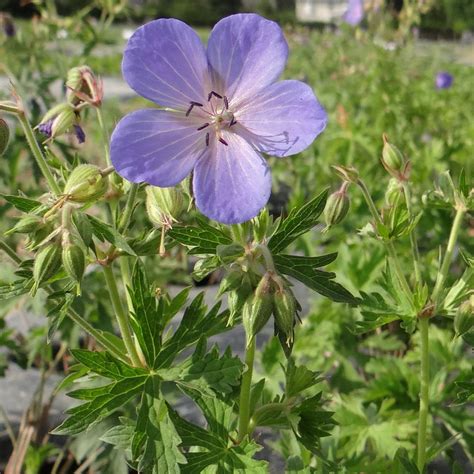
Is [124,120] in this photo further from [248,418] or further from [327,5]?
[327,5]

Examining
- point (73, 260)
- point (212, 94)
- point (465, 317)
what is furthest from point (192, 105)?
point (465, 317)

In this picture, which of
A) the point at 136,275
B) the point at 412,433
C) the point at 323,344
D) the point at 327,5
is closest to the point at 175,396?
the point at 323,344

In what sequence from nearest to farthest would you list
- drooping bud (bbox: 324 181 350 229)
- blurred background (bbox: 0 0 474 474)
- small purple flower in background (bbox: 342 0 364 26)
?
drooping bud (bbox: 324 181 350 229) → blurred background (bbox: 0 0 474 474) → small purple flower in background (bbox: 342 0 364 26)

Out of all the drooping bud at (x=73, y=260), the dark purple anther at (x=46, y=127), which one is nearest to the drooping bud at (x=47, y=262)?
the drooping bud at (x=73, y=260)

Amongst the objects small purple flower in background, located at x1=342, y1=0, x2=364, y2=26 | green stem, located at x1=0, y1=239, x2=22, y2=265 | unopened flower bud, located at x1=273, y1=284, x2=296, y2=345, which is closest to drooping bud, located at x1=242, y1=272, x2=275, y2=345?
unopened flower bud, located at x1=273, y1=284, x2=296, y2=345

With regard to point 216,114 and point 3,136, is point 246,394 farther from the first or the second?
point 3,136

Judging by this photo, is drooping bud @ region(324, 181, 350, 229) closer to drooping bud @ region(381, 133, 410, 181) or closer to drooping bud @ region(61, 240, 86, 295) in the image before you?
drooping bud @ region(381, 133, 410, 181)
